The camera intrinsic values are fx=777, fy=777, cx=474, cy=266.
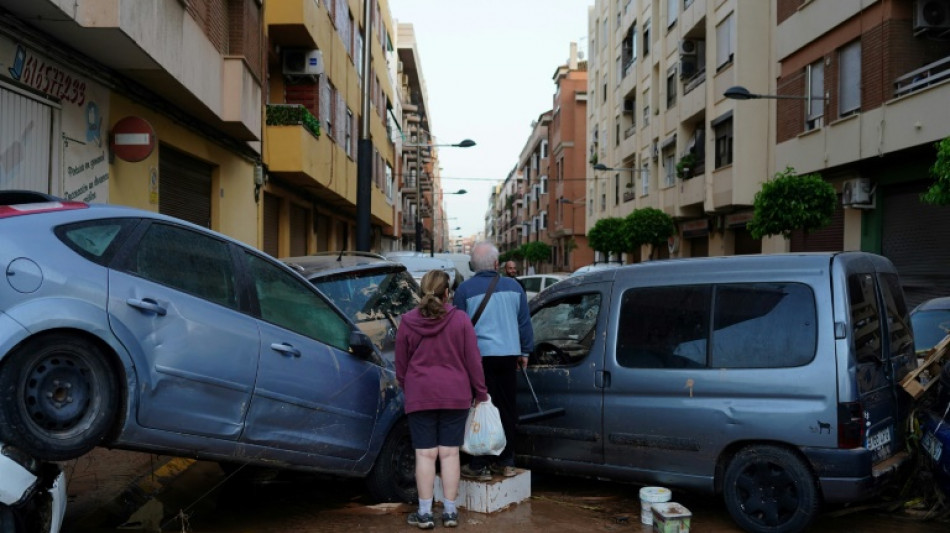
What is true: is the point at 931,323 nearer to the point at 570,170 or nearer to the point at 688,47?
the point at 688,47

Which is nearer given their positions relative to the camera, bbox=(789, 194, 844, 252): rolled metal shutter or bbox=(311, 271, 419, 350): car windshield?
bbox=(311, 271, 419, 350): car windshield

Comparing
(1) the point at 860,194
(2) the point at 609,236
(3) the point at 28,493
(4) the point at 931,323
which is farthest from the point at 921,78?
(2) the point at 609,236

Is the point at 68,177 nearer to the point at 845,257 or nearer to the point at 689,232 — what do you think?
the point at 845,257

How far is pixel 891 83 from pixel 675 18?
640 inches

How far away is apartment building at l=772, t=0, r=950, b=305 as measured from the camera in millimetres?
15422

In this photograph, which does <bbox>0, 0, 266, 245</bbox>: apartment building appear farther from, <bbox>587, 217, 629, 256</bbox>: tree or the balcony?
<bbox>587, 217, 629, 256</bbox>: tree

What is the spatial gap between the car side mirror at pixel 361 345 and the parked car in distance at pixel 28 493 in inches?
76.1

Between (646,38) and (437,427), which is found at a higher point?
(646,38)

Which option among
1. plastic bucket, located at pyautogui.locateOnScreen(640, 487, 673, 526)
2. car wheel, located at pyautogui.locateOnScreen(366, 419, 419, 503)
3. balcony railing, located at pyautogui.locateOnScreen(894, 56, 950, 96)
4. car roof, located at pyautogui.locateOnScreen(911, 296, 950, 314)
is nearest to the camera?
plastic bucket, located at pyautogui.locateOnScreen(640, 487, 673, 526)

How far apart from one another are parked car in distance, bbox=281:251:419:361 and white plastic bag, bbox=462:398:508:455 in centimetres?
136

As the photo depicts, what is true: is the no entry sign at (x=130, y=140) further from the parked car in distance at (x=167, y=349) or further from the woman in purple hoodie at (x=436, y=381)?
the woman in purple hoodie at (x=436, y=381)

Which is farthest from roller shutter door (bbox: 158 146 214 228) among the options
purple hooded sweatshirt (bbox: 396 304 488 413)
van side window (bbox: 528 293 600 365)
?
purple hooded sweatshirt (bbox: 396 304 488 413)

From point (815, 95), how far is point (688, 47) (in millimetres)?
10564

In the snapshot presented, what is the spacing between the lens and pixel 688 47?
96.0ft
